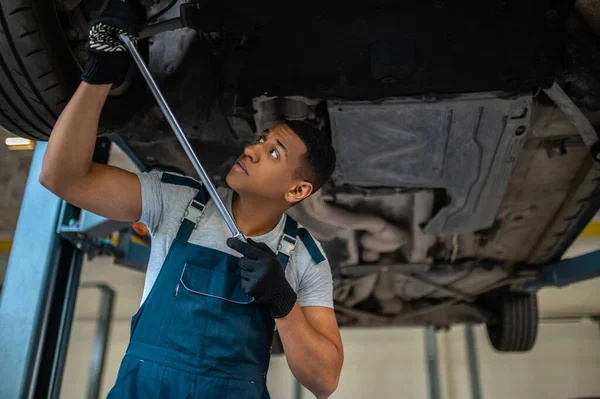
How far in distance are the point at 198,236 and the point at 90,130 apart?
0.93ft

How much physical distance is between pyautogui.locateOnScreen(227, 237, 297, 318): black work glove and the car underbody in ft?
2.04

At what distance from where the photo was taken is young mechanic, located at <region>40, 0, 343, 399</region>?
0.94 metres

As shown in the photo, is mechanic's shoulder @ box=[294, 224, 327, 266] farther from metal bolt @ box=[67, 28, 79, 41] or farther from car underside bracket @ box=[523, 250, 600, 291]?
car underside bracket @ box=[523, 250, 600, 291]

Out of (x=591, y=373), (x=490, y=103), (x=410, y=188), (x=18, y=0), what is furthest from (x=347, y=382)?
(x=18, y=0)

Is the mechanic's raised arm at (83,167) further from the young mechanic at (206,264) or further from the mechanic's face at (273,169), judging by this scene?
the mechanic's face at (273,169)

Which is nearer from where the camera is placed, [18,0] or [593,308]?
[18,0]

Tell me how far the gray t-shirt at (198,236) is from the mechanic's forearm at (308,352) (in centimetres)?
11

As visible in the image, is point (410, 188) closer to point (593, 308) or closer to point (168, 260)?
point (168, 260)

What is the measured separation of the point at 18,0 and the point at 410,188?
1.43 metres

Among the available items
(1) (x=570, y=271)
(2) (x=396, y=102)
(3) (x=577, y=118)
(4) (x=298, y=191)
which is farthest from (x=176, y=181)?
(1) (x=570, y=271)

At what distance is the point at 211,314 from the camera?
981 mm

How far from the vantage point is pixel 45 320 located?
5.60 feet

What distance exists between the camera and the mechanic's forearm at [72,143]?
99cm

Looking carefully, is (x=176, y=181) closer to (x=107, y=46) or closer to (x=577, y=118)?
(x=107, y=46)
